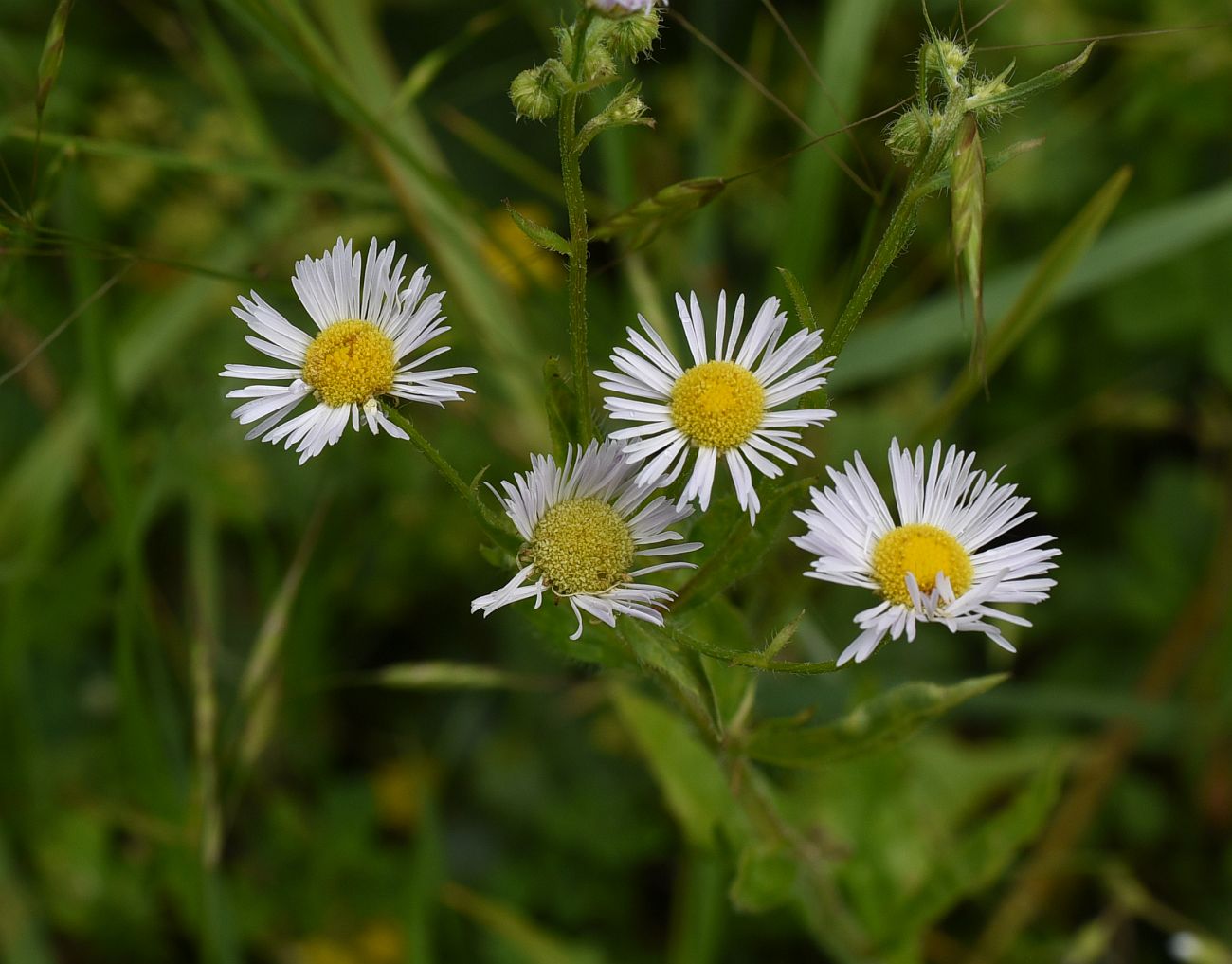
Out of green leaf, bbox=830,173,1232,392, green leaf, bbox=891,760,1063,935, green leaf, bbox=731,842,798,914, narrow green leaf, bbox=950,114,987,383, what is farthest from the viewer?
green leaf, bbox=830,173,1232,392

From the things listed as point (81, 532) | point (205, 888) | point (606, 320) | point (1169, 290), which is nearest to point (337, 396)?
point (205, 888)

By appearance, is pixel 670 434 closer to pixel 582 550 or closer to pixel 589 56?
pixel 582 550

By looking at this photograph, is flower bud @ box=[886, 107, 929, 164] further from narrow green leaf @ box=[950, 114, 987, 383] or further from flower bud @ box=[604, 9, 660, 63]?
flower bud @ box=[604, 9, 660, 63]

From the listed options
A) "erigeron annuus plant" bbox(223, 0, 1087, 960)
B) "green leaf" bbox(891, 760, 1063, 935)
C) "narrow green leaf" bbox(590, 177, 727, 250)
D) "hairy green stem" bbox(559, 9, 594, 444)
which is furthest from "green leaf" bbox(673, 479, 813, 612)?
"green leaf" bbox(891, 760, 1063, 935)

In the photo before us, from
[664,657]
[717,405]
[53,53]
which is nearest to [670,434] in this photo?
[717,405]

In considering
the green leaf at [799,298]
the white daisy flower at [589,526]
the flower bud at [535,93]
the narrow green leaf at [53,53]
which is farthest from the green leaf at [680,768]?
the narrow green leaf at [53,53]

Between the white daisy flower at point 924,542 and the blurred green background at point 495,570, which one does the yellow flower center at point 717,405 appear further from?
the blurred green background at point 495,570
